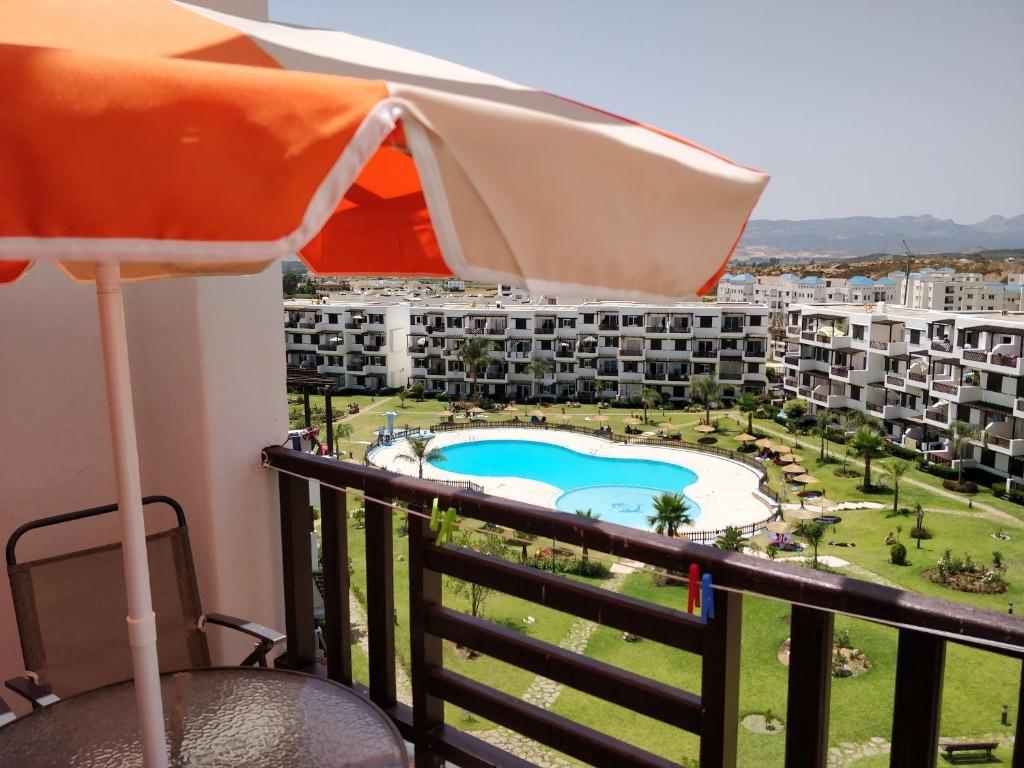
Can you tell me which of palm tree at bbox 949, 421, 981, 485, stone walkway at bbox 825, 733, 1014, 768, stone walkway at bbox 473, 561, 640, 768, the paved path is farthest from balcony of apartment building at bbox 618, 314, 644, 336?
stone walkway at bbox 825, 733, 1014, 768

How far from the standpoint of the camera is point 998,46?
125062 mm

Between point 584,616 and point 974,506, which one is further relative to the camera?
point 974,506

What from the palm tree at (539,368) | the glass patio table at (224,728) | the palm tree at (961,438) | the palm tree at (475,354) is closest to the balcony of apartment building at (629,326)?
the palm tree at (539,368)

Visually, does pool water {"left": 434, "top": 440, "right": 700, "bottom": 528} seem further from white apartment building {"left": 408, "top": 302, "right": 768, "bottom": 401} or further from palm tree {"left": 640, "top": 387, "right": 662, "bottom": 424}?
white apartment building {"left": 408, "top": 302, "right": 768, "bottom": 401}

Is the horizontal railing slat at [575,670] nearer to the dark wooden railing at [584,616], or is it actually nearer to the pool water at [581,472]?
the dark wooden railing at [584,616]

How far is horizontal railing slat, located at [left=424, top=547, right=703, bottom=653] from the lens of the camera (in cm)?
134

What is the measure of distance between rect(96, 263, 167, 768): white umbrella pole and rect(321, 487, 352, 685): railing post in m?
0.77

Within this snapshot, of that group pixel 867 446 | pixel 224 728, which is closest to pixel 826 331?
pixel 867 446

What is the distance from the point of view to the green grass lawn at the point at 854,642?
512 inches

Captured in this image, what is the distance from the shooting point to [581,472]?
26156 mm

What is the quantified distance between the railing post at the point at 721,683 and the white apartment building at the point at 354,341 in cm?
4009

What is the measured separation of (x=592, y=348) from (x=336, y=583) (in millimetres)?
37515

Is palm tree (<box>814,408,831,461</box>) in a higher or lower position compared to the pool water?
higher

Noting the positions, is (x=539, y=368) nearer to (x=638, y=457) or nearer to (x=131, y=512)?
(x=638, y=457)
